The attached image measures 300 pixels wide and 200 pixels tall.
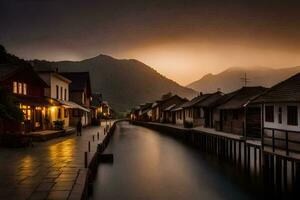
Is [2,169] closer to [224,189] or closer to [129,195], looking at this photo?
[129,195]

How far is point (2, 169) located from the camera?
1459 cm

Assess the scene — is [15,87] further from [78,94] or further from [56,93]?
[78,94]

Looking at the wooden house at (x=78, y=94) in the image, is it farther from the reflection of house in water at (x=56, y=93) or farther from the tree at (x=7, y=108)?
the tree at (x=7, y=108)

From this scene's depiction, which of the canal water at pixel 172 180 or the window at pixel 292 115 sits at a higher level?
the window at pixel 292 115

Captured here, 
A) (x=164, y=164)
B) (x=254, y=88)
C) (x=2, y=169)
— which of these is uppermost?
(x=254, y=88)

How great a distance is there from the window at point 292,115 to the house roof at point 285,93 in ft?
2.71

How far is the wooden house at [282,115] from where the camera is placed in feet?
59.5

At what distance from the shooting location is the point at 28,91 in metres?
32.6

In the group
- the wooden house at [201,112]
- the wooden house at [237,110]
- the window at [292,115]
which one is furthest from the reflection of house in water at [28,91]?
the wooden house at [201,112]

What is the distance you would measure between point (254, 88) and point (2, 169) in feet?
90.4

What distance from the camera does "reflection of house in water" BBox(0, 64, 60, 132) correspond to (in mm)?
28255

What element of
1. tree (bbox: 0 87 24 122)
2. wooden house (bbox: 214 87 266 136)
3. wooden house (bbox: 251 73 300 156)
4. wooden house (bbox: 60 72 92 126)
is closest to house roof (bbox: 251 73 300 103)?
wooden house (bbox: 251 73 300 156)

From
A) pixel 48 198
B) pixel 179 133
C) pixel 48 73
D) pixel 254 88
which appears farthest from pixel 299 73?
pixel 179 133

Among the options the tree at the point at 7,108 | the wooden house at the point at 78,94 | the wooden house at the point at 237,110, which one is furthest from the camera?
the wooden house at the point at 78,94
